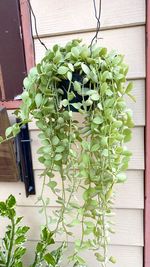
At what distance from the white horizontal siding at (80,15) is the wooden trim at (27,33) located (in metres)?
0.03

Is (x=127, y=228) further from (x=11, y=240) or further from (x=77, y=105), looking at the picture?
(x=77, y=105)

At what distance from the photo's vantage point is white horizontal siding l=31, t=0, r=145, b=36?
733 millimetres

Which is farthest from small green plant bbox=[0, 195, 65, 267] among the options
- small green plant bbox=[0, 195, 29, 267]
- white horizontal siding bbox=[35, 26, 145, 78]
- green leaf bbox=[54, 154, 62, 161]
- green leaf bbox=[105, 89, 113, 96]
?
white horizontal siding bbox=[35, 26, 145, 78]

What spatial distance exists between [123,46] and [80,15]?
0.58ft

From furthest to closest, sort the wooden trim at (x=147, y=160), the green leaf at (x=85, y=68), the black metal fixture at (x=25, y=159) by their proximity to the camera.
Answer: the black metal fixture at (x=25, y=159) < the wooden trim at (x=147, y=160) < the green leaf at (x=85, y=68)

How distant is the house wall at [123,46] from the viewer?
74 centimetres

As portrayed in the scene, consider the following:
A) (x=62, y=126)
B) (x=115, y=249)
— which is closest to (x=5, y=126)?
(x=62, y=126)

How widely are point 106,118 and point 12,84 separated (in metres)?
0.42

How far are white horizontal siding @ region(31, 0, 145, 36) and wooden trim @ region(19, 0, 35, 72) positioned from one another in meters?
0.03

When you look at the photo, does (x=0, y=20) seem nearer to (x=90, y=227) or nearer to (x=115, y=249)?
(x=90, y=227)

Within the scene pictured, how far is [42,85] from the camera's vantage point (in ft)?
2.11

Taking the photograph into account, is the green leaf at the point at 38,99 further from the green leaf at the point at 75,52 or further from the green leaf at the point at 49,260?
the green leaf at the point at 49,260

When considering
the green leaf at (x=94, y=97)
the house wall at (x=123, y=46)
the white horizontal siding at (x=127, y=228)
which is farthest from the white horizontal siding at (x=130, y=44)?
the white horizontal siding at (x=127, y=228)

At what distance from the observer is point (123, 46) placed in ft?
2.48
